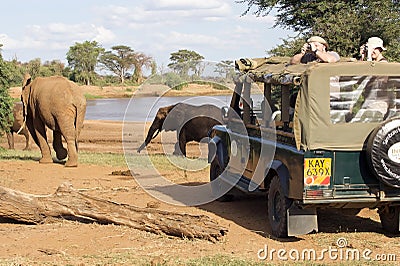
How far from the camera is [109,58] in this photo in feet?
244

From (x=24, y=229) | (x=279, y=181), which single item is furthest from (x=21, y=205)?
(x=279, y=181)

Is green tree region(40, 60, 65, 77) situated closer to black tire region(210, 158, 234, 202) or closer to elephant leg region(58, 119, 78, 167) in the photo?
elephant leg region(58, 119, 78, 167)

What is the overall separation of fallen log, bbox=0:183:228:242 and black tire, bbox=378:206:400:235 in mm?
2311

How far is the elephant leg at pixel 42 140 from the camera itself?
17.5 m

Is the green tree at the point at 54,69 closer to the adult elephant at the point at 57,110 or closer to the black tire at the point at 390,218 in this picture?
the adult elephant at the point at 57,110

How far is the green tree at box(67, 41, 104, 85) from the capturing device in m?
69.1

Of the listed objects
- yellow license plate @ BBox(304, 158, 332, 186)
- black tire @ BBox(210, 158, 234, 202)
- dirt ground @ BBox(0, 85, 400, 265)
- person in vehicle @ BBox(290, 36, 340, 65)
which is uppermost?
person in vehicle @ BBox(290, 36, 340, 65)

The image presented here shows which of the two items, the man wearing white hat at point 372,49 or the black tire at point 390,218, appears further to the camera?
the man wearing white hat at point 372,49

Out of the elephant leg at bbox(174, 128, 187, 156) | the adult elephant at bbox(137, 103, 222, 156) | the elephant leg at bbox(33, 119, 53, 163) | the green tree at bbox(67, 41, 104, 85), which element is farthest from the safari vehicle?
the green tree at bbox(67, 41, 104, 85)

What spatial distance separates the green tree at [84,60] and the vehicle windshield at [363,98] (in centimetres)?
6187

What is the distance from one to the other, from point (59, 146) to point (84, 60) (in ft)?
180

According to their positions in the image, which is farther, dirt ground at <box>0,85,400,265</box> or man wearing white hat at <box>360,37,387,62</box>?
man wearing white hat at <box>360,37,387,62</box>

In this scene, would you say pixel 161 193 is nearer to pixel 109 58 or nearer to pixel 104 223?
pixel 104 223

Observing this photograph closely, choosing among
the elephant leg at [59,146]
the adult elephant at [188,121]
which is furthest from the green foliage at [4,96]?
the adult elephant at [188,121]
